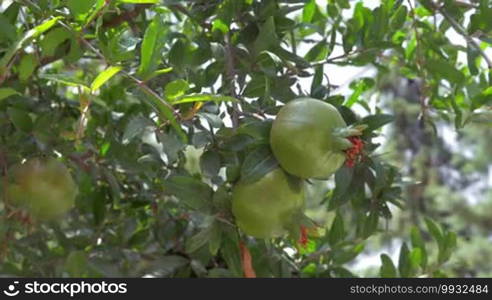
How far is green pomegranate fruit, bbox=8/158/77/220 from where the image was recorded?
52.1 inches

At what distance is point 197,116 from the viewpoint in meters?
1.10

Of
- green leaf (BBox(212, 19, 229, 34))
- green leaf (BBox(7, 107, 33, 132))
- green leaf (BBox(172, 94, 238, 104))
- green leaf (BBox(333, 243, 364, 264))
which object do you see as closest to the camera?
green leaf (BBox(172, 94, 238, 104))

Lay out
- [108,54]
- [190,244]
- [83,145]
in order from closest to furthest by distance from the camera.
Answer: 1. [108,54]
2. [190,244]
3. [83,145]

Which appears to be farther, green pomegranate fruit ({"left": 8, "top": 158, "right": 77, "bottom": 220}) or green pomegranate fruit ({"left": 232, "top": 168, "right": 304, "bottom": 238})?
green pomegranate fruit ({"left": 8, "top": 158, "right": 77, "bottom": 220})

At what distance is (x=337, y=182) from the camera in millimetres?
1221

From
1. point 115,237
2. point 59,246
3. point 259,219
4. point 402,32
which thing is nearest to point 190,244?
point 259,219

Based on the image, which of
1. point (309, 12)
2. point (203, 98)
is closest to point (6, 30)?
point (203, 98)

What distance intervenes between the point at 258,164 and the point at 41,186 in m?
0.49

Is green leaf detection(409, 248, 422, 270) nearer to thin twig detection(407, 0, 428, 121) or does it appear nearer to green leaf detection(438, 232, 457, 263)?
green leaf detection(438, 232, 457, 263)

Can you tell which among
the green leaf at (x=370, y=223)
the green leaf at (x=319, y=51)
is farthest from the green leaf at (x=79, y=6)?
the green leaf at (x=370, y=223)

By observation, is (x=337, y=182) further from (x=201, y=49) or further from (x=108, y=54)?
(x=108, y=54)

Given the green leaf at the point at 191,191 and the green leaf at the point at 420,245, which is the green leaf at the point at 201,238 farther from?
the green leaf at the point at 420,245

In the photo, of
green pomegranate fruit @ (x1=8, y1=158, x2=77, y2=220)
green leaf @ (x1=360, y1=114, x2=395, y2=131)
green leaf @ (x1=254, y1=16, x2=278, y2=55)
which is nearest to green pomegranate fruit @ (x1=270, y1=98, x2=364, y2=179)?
green leaf @ (x1=360, y1=114, x2=395, y2=131)

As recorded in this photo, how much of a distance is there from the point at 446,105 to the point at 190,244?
67cm
